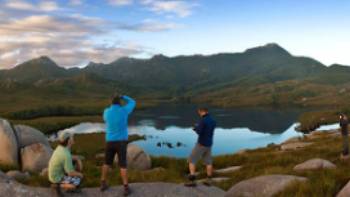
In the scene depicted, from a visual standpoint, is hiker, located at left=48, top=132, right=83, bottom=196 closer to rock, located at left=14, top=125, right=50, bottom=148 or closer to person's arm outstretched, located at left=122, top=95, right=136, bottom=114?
person's arm outstretched, located at left=122, top=95, right=136, bottom=114

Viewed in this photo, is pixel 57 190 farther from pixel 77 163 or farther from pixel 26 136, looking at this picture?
pixel 26 136

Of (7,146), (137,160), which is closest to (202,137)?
(137,160)

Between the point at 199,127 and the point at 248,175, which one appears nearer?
the point at 199,127

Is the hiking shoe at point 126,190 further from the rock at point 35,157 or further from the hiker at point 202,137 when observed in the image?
the rock at point 35,157

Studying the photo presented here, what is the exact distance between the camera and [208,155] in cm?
1683

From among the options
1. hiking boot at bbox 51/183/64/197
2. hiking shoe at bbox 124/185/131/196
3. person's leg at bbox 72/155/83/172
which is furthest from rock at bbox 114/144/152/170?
hiking boot at bbox 51/183/64/197

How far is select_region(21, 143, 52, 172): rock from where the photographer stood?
23.6 m

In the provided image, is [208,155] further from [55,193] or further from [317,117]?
[317,117]

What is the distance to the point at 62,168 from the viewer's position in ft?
45.4

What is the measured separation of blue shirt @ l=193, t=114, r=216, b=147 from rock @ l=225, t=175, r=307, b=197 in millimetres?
2177

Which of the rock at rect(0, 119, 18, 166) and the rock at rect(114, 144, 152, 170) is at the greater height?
the rock at rect(0, 119, 18, 166)

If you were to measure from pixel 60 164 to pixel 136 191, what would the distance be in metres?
2.88

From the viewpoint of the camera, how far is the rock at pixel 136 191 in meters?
13.3

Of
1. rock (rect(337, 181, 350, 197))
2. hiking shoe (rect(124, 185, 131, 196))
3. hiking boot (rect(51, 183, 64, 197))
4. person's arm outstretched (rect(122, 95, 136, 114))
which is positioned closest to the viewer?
hiking boot (rect(51, 183, 64, 197))
